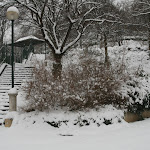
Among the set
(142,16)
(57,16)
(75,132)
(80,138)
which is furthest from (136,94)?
(142,16)

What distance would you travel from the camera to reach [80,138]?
17.9 ft

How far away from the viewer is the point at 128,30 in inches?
706

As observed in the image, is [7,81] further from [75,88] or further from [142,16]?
[142,16]

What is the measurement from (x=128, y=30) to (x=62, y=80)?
13.4 meters

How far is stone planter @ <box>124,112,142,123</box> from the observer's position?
7.36m

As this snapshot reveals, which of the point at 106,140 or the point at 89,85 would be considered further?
the point at 89,85

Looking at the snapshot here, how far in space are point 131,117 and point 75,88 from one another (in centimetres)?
291

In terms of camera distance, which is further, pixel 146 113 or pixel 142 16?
pixel 142 16

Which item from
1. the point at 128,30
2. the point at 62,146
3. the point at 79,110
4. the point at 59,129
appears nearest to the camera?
the point at 62,146

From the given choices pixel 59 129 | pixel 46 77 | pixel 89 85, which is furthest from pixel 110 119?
pixel 46 77

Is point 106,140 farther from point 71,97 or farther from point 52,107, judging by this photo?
point 52,107

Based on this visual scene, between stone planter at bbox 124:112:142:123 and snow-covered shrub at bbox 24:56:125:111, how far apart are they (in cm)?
60

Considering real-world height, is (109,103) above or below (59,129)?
above

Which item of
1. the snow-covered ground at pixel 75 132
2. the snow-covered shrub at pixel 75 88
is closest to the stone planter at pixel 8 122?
the snow-covered ground at pixel 75 132
